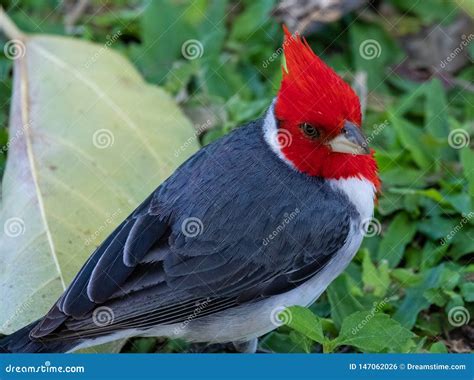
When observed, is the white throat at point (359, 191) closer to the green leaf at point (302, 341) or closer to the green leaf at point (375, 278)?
the green leaf at point (375, 278)

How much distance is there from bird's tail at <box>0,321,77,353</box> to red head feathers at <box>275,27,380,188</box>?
124cm

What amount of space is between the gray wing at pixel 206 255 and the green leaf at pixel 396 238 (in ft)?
2.47

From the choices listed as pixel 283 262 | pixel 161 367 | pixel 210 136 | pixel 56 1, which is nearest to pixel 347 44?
pixel 210 136

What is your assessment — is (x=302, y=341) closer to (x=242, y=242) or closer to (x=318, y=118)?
(x=242, y=242)

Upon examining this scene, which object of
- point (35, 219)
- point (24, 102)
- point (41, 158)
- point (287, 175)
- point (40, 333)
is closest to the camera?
point (40, 333)

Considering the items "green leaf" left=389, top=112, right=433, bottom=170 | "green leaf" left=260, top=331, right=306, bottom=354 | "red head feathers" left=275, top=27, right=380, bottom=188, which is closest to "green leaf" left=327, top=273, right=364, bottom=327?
"green leaf" left=260, top=331, right=306, bottom=354

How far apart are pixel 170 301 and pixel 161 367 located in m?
0.31

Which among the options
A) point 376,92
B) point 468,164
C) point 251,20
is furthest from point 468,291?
point 251,20

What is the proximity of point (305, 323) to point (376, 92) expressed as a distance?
221 centimetres

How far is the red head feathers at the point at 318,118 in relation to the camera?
3.91m

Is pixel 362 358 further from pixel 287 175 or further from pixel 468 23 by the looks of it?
pixel 468 23

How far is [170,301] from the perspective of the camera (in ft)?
12.5

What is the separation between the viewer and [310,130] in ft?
13.1

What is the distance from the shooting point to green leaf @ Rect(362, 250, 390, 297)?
4.41 m
